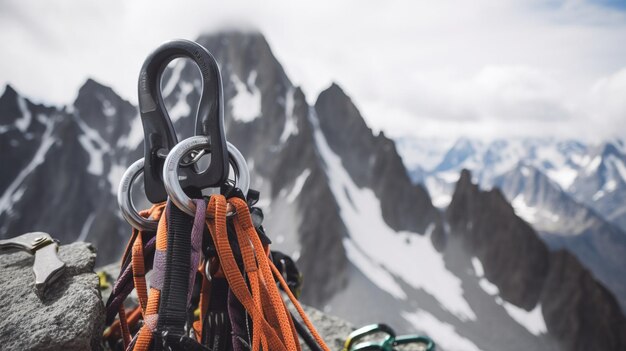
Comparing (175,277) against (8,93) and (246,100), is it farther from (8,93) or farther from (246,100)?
(8,93)

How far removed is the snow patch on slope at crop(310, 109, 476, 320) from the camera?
80.6 m

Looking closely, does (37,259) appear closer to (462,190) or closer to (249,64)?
(462,190)

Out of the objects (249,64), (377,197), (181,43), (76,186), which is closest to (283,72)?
(249,64)

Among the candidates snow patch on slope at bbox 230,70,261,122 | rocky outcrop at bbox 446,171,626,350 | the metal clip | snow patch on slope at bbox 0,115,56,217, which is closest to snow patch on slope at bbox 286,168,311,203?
snow patch on slope at bbox 230,70,261,122

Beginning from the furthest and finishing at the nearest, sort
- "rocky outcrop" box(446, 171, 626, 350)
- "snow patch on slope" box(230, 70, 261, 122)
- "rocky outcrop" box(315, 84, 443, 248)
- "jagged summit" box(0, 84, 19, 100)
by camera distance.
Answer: "jagged summit" box(0, 84, 19, 100), "snow patch on slope" box(230, 70, 261, 122), "rocky outcrop" box(315, 84, 443, 248), "rocky outcrop" box(446, 171, 626, 350)

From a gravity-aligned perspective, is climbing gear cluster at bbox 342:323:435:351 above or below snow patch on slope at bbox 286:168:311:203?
above

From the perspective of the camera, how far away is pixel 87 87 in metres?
119

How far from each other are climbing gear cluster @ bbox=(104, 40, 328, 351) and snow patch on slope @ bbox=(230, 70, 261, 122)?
10217cm

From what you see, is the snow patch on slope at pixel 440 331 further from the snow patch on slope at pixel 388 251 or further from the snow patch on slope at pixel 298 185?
the snow patch on slope at pixel 298 185

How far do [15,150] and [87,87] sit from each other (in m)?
27.5

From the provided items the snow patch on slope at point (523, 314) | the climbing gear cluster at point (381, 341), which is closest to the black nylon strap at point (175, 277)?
the climbing gear cluster at point (381, 341)

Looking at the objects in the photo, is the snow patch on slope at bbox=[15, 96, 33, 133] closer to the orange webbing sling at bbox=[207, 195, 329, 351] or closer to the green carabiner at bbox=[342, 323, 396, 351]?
the green carabiner at bbox=[342, 323, 396, 351]

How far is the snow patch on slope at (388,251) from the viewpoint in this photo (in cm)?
8056

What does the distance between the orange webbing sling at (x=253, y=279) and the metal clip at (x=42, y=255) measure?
1.07 meters
